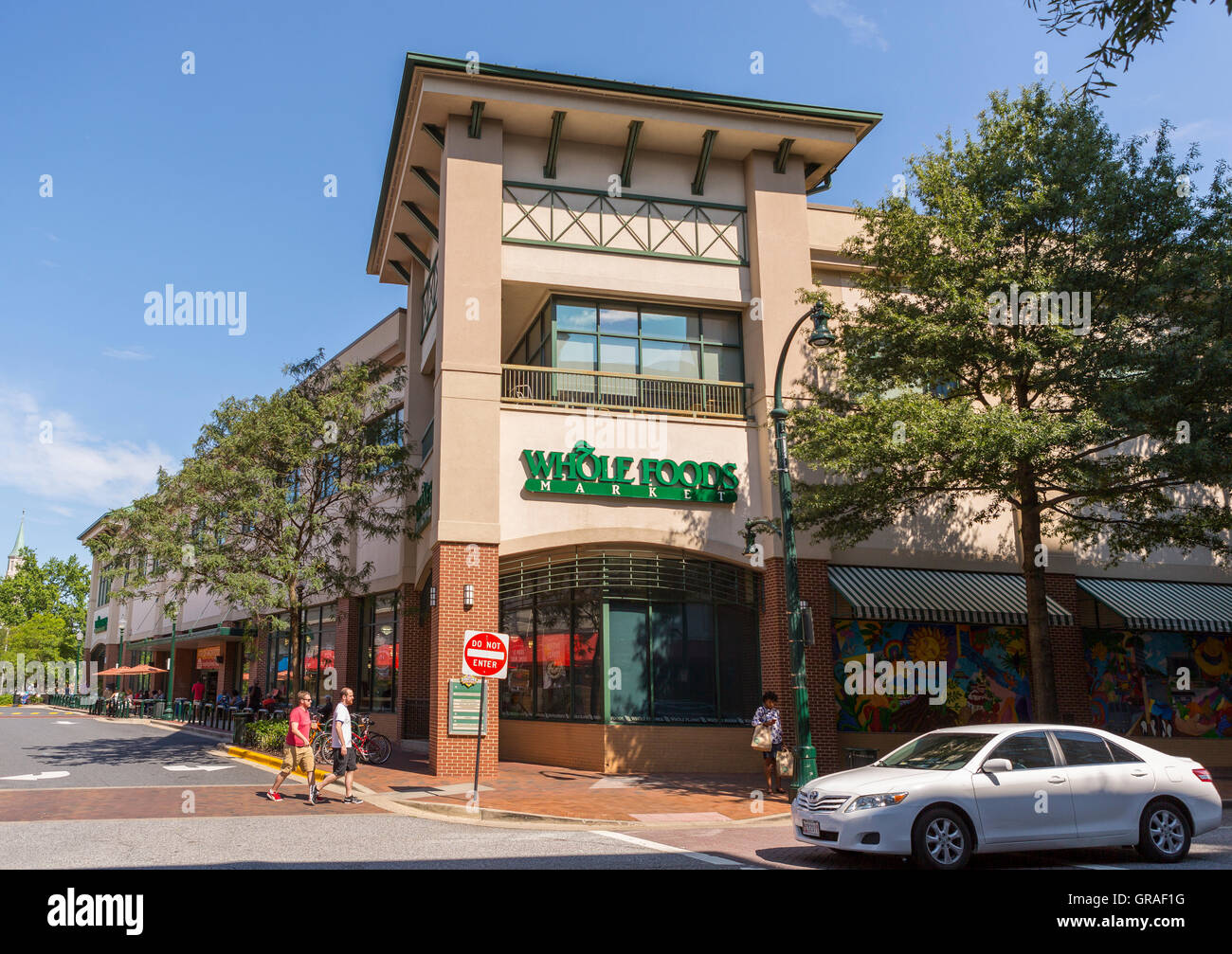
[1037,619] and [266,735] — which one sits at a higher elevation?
[1037,619]

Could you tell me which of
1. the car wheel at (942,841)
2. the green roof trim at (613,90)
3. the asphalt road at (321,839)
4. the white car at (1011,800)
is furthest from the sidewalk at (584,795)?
the green roof trim at (613,90)

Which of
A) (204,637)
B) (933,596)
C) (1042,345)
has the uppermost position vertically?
(1042,345)

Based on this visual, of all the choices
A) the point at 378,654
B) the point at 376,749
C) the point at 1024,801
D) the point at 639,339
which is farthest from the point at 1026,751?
the point at 378,654

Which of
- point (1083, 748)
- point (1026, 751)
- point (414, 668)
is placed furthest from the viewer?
point (414, 668)

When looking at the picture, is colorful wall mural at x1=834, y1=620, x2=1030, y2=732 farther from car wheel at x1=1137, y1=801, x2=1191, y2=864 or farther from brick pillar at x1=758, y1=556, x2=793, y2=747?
car wheel at x1=1137, y1=801, x2=1191, y2=864

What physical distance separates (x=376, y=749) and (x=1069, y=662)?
16.0 m

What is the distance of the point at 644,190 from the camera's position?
22.7 metres

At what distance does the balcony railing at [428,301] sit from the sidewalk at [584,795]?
37.6 feet

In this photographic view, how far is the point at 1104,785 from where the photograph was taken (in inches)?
388

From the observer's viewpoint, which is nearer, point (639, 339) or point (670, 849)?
point (670, 849)

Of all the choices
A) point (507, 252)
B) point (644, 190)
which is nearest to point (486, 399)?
point (507, 252)

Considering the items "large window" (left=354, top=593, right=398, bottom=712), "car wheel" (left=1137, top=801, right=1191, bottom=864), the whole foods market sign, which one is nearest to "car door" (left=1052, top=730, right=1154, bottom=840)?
"car wheel" (left=1137, top=801, right=1191, bottom=864)

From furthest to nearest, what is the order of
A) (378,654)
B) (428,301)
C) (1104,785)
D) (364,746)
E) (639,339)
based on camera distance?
(378,654) → (428,301) → (639,339) → (364,746) → (1104,785)

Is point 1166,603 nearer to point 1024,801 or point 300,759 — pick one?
point 1024,801
